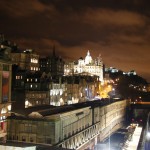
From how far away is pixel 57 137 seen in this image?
38469mm

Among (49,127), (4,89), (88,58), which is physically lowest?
(49,127)

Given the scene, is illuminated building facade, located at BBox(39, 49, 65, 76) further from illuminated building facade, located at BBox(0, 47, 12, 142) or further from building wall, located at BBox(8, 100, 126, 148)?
building wall, located at BBox(8, 100, 126, 148)

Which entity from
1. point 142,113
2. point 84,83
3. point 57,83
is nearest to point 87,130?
point 57,83

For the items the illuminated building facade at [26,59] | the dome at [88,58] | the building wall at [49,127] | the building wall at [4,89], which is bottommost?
the building wall at [49,127]

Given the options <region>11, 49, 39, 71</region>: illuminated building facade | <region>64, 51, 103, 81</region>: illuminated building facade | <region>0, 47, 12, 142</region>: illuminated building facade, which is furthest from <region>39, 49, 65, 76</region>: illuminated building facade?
<region>0, 47, 12, 142</region>: illuminated building facade

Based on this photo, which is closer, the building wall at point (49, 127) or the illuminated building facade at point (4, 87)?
the building wall at point (49, 127)

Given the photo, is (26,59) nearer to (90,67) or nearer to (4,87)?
(4,87)

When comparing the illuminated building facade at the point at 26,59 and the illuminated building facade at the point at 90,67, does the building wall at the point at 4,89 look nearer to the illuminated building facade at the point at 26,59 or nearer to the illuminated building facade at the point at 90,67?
the illuminated building facade at the point at 26,59

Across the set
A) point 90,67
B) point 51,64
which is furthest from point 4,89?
point 90,67

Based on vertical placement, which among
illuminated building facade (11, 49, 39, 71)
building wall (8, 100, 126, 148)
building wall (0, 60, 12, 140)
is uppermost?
illuminated building facade (11, 49, 39, 71)

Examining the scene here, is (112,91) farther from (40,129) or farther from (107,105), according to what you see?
(40,129)

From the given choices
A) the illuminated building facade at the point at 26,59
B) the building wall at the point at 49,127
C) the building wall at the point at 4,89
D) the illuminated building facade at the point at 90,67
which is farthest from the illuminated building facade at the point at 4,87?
the illuminated building facade at the point at 90,67

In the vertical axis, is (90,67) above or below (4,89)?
above

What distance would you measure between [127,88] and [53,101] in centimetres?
8545
